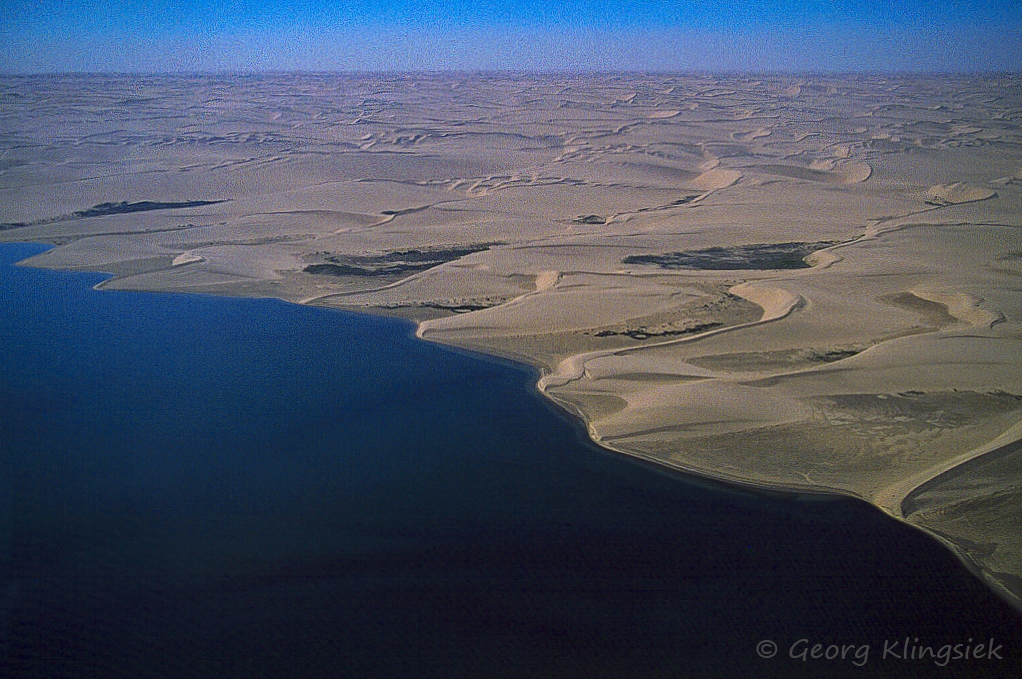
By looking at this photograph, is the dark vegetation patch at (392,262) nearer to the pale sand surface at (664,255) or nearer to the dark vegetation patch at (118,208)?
the pale sand surface at (664,255)

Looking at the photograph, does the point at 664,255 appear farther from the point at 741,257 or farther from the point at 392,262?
the point at 392,262

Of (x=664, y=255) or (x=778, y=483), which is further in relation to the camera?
(x=664, y=255)

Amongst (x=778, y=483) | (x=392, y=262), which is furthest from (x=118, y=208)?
(x=778, y=483)

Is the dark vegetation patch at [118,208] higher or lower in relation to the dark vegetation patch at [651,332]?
higher

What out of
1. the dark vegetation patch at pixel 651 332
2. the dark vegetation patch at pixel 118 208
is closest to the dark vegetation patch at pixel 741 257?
the dark vegetation patch at pixel 651 332

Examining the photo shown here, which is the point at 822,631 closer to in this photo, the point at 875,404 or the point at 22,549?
the point at 875,404

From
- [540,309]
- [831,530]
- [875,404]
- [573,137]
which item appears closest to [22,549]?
[831,530]

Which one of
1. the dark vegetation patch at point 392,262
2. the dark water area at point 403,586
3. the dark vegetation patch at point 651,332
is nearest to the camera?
the dark water area at point 403,586
